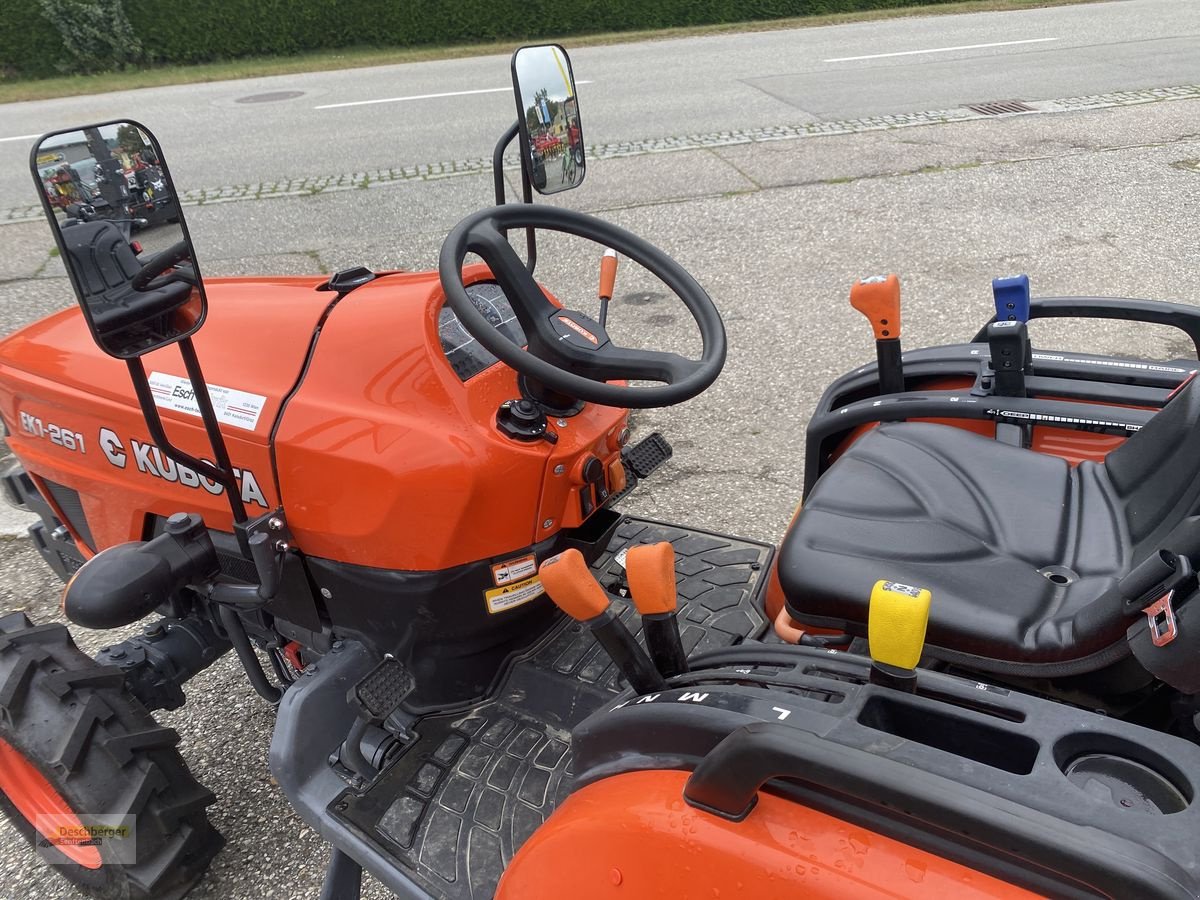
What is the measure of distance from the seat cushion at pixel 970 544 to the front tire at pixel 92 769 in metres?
1.22

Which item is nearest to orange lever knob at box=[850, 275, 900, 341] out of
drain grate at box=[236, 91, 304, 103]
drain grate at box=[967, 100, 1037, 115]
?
drain grate at box=[967, 100, 1037, 115]

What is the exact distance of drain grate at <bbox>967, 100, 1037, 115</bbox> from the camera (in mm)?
6867

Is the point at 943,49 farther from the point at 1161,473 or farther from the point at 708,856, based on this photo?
the point at 708,856

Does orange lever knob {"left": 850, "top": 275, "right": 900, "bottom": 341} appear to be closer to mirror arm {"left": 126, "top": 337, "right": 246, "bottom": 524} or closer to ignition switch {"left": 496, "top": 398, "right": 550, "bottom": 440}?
ignition switch {"left": 496, "top": 398, "right": 550, "bottom": 440}

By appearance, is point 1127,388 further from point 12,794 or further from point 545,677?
point 12,794

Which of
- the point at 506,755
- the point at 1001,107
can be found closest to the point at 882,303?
the point at 506,755

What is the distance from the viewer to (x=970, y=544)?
145 cm

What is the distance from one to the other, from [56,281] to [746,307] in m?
4.04

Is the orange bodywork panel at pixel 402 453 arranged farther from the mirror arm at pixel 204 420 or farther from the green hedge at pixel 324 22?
the green hedge at pixel 324 22

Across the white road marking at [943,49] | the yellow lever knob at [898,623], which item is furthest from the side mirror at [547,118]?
the white road marking at [943,49]

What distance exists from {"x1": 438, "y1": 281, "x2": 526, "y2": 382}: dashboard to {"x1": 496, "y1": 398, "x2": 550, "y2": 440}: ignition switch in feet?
0.31

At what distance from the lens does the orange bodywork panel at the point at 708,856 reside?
0.86 metres

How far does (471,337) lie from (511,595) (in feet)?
1.67

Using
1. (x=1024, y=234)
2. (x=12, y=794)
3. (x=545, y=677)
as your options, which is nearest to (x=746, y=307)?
(x=1024, y=234)
